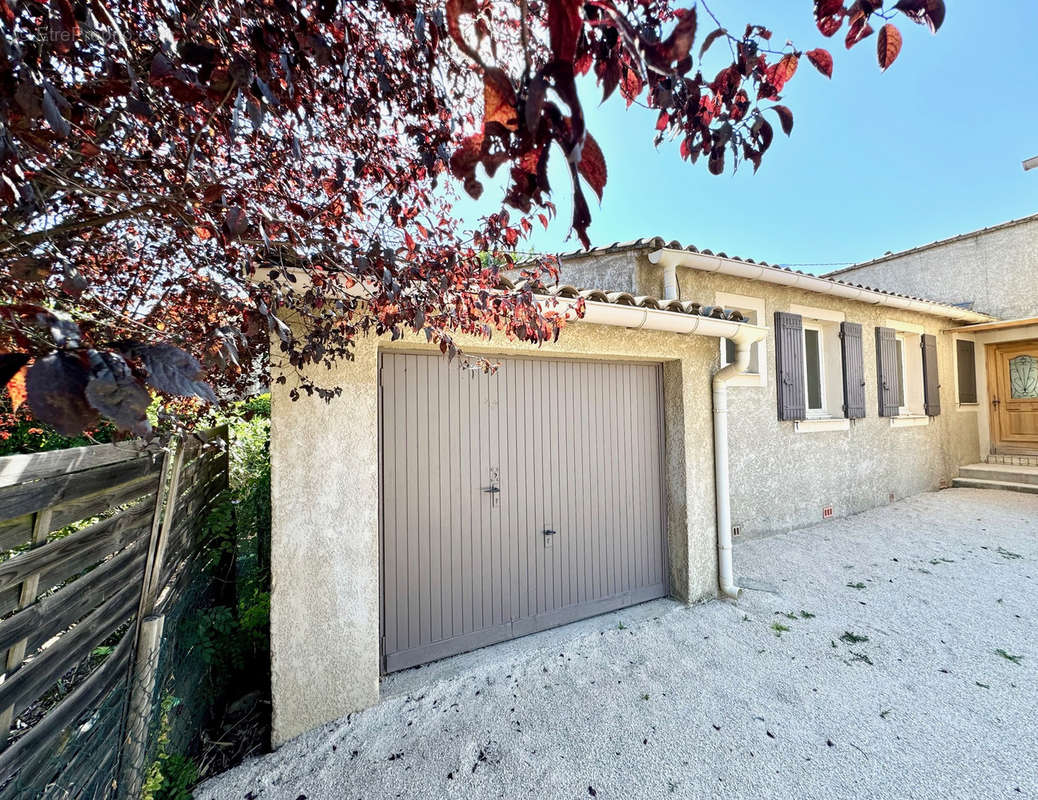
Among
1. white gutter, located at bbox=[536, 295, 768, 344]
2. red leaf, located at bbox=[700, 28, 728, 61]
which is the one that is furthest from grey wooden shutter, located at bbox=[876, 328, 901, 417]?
red leaf, located at bbox=[700, 28, 728, 61]

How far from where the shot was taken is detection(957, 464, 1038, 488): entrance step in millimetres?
8844

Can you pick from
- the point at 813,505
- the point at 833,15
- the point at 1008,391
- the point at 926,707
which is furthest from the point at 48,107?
the point at 1008,391

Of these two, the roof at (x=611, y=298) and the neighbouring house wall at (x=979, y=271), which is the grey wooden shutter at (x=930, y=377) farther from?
the roof at (x=611, y=298)

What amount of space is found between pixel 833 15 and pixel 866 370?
9.28 meters

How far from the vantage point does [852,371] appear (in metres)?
7.97

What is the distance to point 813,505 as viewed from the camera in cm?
726

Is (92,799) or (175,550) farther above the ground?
(175,550)

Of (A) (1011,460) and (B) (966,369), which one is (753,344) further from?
(A) (1011,460)

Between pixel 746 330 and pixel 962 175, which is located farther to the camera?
pixel 962 175

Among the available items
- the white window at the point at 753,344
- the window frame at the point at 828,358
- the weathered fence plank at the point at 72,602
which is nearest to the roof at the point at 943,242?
the window frame at the point at 828,358

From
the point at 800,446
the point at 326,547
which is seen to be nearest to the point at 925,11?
the point at 326,547

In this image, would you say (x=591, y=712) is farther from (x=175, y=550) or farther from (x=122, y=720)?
(x=175, y=550)

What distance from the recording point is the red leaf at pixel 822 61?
147 centimetres

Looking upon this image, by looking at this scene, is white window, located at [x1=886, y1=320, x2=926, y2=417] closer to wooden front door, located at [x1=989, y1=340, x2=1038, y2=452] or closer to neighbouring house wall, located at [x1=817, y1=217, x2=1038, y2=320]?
neighbouring house wall, located at [x1=817, y1=217, x2=1038, y2=320]
